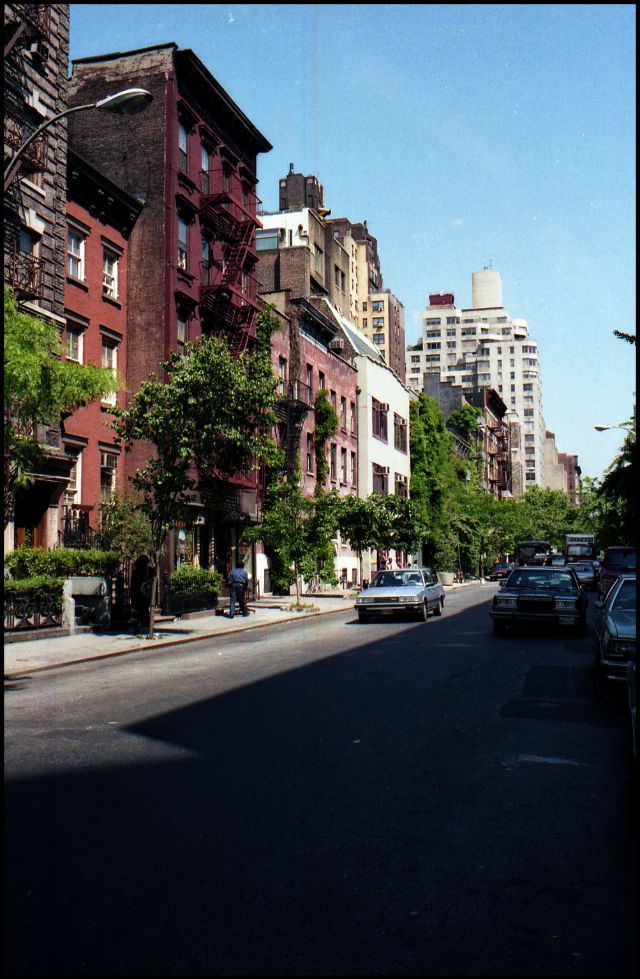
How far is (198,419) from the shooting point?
859 inches

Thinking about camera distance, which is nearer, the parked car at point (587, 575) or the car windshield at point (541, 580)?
the car windshield at point (541, 580)

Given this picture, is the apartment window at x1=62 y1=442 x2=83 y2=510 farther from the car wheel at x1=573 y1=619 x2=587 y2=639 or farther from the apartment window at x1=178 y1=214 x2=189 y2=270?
the car wheel at x1=573 y1=619 x2=587 y2=639

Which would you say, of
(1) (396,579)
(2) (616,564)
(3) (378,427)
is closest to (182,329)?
(1) (396,579)

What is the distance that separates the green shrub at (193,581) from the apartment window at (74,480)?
3.93 metres

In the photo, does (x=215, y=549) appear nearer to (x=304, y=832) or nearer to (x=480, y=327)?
(x=304, y=832)

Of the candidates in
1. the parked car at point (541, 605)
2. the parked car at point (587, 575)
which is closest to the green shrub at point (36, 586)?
the parked car at point (541, 605)

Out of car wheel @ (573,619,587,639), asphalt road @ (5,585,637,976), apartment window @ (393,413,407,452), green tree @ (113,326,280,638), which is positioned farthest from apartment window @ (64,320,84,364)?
apartment window @ (393,413,407,452)

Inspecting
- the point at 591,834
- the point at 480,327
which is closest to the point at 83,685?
the point at 591,834

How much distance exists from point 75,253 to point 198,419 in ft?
35.8

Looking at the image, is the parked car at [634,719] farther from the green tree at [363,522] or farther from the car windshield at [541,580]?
the green tree at [363,522]

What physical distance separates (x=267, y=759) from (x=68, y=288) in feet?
75.9

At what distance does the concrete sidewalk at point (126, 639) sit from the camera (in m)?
17.3

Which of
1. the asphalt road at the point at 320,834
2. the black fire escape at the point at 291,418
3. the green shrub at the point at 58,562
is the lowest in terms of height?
the asphalt road at the point at 320,834

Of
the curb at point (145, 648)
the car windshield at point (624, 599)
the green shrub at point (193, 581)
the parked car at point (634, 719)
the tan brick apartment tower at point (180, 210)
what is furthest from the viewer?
the tan brick apartment tower at point (180, 210)
